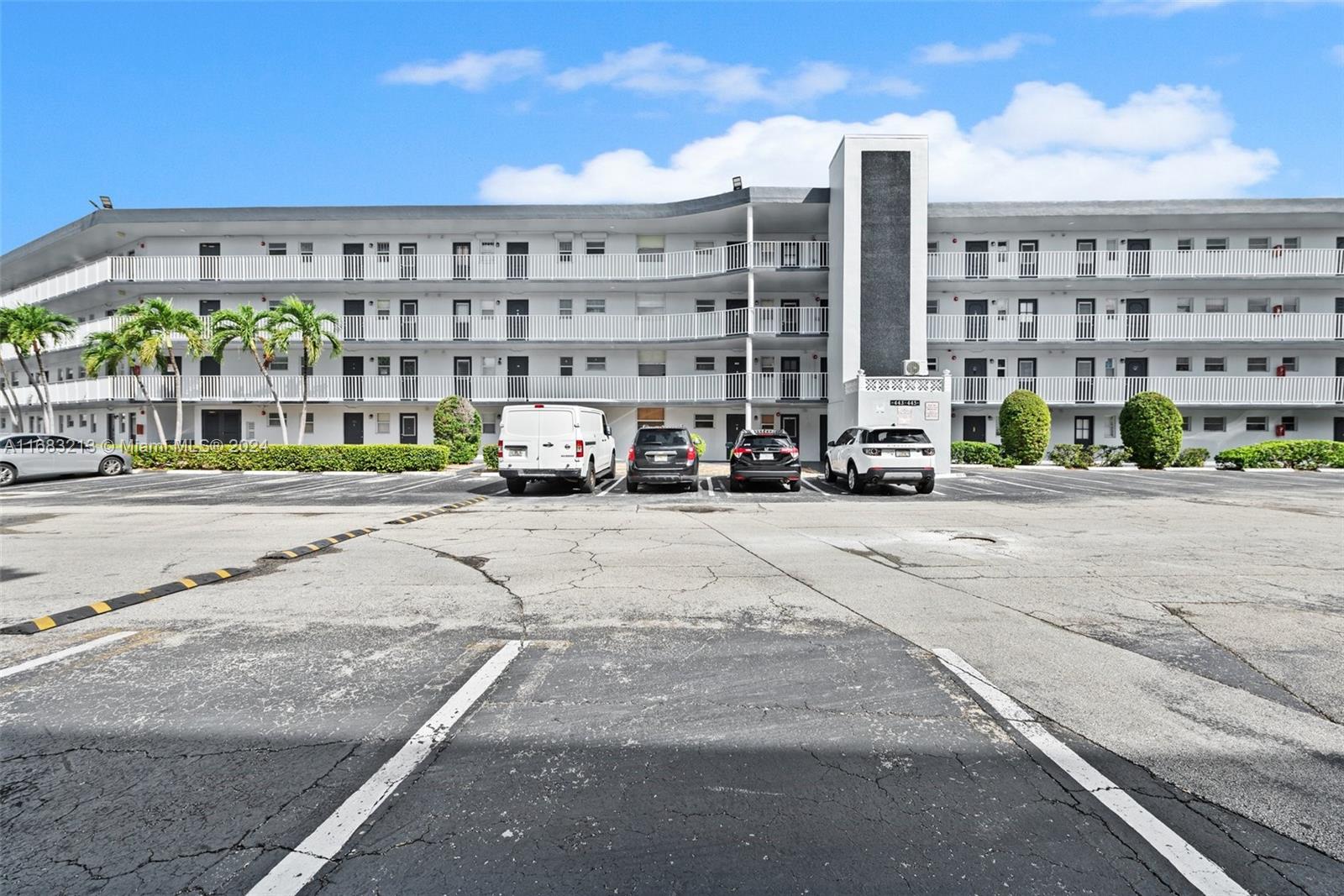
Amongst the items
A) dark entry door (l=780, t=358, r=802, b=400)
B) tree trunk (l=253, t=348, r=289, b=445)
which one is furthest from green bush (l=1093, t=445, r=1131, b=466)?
tree trunk (l=253, t=348, r=289, b=445)

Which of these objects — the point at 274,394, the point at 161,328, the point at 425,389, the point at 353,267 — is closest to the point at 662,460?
the point at 425,389

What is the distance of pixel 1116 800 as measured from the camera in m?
2.92

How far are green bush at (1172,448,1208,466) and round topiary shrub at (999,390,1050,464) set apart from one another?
18.5 ft

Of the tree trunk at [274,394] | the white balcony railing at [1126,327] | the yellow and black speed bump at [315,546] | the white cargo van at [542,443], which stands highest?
the white balcony railing at [1126,327]

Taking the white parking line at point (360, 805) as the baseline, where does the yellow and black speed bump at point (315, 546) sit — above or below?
above

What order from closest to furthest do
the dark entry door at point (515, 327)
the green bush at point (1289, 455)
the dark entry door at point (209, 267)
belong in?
the green bush at point (1289, 455), the dark entry door at point (515, 327), the dark entry door at point (209, 267)

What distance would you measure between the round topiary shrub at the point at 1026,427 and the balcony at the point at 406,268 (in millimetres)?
11380

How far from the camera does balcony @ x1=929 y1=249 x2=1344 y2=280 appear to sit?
30.1 m

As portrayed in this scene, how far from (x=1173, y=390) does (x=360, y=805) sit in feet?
119

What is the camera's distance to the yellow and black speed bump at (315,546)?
8.83 meters

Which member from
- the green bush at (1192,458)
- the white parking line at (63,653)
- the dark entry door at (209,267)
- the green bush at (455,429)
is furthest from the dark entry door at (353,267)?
the green bush at (1192,458)

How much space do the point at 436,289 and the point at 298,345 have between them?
7215 millimetres

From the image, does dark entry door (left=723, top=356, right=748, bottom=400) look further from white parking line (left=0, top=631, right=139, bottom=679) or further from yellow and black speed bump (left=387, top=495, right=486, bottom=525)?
white parking line (left=0, top=631, right=139, bottom=679)

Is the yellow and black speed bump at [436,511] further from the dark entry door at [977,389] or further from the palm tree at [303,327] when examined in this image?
the dark entry door at [977,389]
